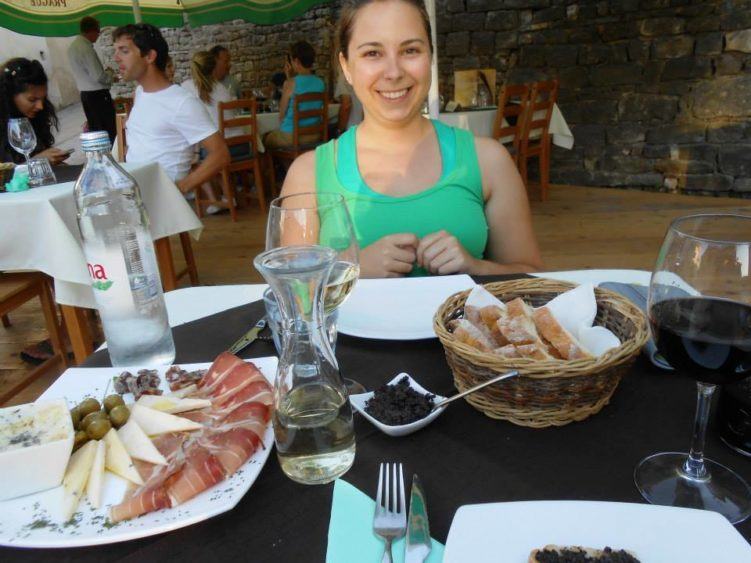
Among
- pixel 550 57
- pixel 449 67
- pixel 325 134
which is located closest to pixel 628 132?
pixel 550 57

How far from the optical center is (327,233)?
0.76 metres

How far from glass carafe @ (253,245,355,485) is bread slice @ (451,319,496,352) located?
0.63ft

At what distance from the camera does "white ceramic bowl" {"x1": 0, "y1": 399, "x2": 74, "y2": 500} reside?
574 millimetres

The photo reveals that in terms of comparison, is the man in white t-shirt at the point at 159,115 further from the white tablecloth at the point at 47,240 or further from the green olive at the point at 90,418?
the green olive at the point at 90,418

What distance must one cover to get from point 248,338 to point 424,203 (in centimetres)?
72

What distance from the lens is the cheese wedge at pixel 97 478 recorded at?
0.58 meters

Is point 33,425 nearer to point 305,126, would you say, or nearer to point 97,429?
point 97,429

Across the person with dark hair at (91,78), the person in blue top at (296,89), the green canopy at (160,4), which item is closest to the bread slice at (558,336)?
the person in blue top at (296,89)

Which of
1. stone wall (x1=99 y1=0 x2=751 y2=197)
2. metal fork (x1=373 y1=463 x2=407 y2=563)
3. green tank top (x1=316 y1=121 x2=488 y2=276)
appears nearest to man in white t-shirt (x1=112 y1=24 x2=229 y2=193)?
green tank top (x1=316 y1=121 x2=488 y2=276)

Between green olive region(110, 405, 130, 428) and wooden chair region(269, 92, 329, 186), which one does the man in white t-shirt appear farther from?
green olive region(110, 405, 130, 428)

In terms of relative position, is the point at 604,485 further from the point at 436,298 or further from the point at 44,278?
the point at 44,278

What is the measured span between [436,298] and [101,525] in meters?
0.68

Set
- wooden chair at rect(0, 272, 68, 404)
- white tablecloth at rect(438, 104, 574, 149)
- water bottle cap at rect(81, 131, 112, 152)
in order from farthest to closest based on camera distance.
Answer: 1. white tablecloth at rect(438, 104, 574, 149)
2. wooden chair at rect(0, 272, 68, 404)
3. water bottle cap at rect(81, 131, 112, 152)

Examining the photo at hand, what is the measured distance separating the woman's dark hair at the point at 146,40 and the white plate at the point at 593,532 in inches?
129
